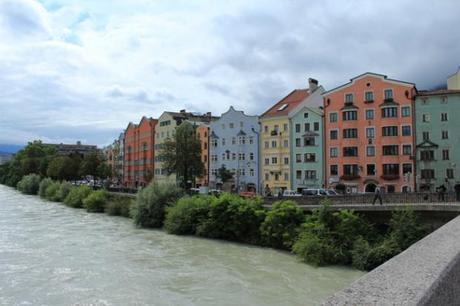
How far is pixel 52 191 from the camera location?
81.6 meters

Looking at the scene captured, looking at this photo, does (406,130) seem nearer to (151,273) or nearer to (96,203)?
(96,203)

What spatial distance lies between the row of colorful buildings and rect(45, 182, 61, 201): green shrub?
27.6 metres

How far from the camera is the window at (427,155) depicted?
170 feet

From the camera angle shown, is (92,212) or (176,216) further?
(92,212)

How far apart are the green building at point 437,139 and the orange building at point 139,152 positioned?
53148mm

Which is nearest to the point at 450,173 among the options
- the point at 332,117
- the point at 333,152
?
the point at 333,152

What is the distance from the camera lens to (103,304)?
1620 centimetres

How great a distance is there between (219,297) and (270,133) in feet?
166

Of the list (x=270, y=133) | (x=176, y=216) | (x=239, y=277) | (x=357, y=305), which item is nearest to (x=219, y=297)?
(x=239, y=277)

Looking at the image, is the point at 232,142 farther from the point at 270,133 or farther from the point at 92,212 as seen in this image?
the point at 92,212

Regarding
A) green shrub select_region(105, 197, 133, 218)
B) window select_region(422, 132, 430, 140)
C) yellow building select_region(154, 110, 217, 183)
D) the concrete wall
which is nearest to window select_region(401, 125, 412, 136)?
window select_region(422, 132, 430, 140)

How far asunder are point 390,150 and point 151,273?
134 ft

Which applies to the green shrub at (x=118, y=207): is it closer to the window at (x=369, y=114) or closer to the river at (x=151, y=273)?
the river at (x=151, y=273)

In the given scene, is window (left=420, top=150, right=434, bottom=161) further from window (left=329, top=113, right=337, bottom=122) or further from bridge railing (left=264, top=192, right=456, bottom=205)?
bridge railing (left=264, top=192, right=456, bottom=205)
